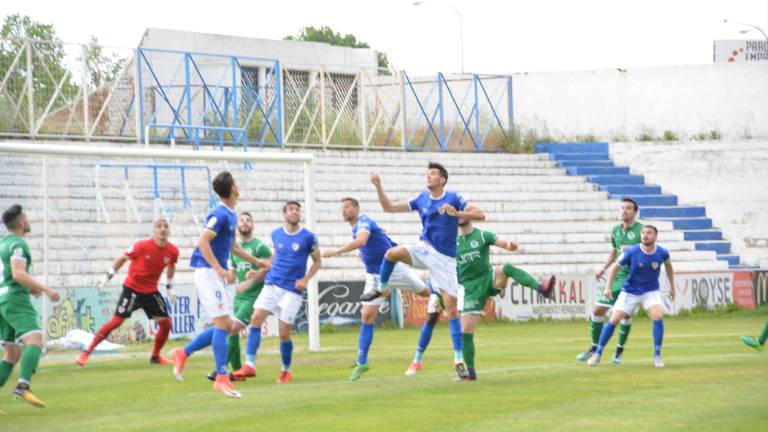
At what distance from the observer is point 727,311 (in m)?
32.3

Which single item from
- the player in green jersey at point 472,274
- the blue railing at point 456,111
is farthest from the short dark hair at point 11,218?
the blue railing at point 456,111

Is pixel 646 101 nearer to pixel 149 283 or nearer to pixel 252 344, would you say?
pixel 149 283

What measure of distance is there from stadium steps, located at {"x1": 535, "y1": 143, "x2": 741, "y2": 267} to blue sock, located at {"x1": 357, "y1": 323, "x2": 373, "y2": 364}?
2208cm

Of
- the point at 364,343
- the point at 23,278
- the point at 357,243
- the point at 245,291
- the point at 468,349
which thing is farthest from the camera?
the point at 245,291

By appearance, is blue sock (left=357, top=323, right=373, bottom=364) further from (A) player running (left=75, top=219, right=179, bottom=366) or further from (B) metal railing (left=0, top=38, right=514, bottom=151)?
(B) metal railing (left=0, top=38, right=514, bottom=151)

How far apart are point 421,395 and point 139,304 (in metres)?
6.61

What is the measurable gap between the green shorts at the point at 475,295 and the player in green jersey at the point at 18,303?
17.0ft

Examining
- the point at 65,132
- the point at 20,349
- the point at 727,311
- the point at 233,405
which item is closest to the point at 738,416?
the point at 233,405

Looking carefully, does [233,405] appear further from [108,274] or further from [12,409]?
[108,274]

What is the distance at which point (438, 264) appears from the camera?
14836 millimetres

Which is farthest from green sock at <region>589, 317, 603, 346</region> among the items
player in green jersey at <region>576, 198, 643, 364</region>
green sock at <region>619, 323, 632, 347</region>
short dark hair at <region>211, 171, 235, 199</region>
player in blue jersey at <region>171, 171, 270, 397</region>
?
short dark hair at <region>211, 171, 235, 199</region>

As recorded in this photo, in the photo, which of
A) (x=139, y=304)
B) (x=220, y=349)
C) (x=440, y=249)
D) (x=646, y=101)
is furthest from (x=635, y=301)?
(x=646, y=101)

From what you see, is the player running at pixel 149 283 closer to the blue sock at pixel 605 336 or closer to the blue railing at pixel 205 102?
the blue sock at pixel 605 336

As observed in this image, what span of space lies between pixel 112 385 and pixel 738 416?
7.56 m
